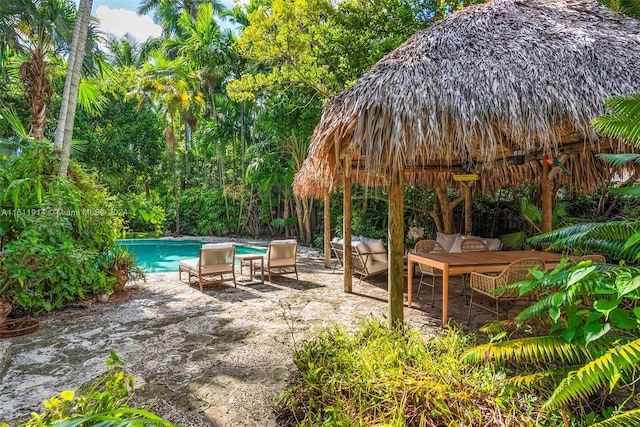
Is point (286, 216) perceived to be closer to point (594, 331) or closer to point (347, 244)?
point (347, 244)

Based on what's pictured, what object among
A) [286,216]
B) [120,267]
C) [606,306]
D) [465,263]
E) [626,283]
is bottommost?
[120,267]

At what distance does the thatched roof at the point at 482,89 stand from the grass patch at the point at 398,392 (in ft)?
6.24

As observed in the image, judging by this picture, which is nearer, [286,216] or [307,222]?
[307,222]

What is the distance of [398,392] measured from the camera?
250 cm

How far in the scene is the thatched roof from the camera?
3498 millimetres

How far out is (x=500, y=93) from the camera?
3570mm

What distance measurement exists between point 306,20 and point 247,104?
7.68 meters

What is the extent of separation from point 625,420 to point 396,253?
2.33 metres

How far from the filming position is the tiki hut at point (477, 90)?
3.50 m

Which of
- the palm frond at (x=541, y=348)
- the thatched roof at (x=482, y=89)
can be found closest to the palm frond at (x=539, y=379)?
the palm frond at (x=541, y=348)

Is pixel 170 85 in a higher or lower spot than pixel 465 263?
higher

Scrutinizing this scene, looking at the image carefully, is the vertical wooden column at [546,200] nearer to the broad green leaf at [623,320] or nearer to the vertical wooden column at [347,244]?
the vertical wooden column at [347,244]

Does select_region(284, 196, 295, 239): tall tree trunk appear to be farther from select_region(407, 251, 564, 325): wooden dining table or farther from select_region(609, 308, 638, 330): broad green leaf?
select_region(609, 308, 638, 330): broad green leaf

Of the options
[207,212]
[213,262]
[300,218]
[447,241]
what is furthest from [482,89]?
[207,212]
